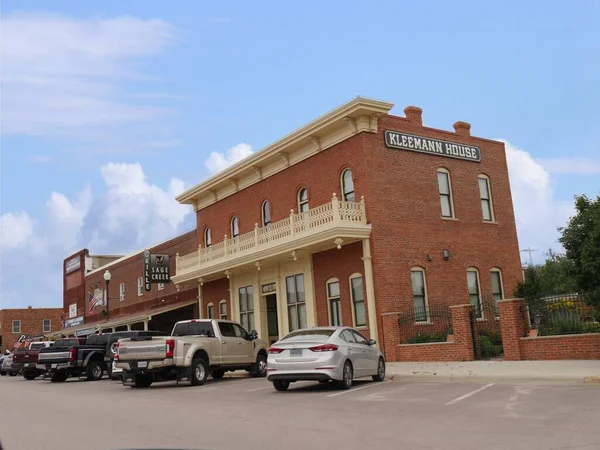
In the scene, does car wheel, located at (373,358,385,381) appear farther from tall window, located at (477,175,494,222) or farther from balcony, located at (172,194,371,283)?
tall window, located at (477,175,494,222)

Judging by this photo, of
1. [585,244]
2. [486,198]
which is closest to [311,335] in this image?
[585,244]

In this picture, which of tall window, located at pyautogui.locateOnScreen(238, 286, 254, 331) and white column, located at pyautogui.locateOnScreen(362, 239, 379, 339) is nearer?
white column, located at pyautogui.locateOnScreen(362, 239, 379, 339)

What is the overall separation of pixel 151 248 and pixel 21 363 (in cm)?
1419

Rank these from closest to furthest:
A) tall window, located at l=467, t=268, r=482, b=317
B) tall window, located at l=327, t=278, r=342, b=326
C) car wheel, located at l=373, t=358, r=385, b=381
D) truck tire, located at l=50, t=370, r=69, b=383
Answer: car wheel, located at l=373, t=358, r=385, b=381, truck tire, located at l=50, t=370, r=69, b=383, tall window, located at l=327, t=278, r=342, b=326, tall window, located at l=467, t=268, r=482, b=317

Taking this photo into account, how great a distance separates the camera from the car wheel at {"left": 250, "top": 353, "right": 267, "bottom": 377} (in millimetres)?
21531

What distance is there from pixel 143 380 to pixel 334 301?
8727mm

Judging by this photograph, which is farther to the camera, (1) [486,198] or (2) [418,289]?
(1) [486,198]

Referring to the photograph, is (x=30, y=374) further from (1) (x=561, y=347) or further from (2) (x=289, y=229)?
(1) (x=561, y=347)

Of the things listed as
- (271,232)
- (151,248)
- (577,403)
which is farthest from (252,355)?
(151,248)

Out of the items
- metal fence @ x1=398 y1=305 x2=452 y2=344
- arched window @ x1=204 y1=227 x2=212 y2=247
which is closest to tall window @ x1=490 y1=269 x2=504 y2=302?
metal fence @ x1=398 y1=305 x2=452 y2=344

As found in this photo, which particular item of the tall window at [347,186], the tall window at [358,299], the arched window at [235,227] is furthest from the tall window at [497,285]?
the arched window at [235,227]

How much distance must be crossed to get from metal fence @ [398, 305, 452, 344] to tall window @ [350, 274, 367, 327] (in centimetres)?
165

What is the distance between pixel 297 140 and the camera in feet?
88.0

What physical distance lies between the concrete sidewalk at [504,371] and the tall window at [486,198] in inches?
401
